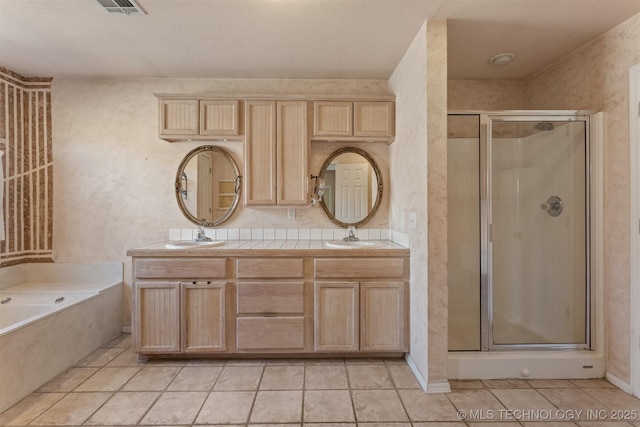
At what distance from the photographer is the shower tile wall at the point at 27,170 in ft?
9.18

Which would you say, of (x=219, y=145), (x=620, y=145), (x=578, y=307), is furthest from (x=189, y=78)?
(x=578, y=307)

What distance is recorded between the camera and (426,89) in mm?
2057

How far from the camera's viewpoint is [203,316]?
7.98 feet

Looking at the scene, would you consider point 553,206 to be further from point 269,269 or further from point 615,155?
point 269,269

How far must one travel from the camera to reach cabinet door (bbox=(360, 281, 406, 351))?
243 cm

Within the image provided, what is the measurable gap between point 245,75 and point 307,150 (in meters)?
0.93

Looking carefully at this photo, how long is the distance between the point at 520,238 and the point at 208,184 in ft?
8.84

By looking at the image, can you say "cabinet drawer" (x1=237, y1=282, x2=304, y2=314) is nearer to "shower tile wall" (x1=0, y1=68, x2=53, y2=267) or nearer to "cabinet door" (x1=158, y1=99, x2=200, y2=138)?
"cabinet door" (x1=158, y1=99, x2=200, y2=138)

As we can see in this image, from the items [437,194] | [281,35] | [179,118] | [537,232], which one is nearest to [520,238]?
[537,232]

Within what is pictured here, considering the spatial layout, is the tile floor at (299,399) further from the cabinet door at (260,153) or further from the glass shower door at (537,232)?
the cabinet door at (260,153)

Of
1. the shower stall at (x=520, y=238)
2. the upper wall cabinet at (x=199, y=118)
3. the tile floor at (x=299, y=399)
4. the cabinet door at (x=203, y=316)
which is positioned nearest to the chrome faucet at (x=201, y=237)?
the cabinet door at (x=203, y=316)

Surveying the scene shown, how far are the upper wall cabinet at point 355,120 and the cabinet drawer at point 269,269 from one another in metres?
1.12

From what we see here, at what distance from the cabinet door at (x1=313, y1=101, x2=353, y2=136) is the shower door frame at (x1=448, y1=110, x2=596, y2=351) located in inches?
35.1

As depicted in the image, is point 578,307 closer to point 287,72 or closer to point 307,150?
point 307,150
